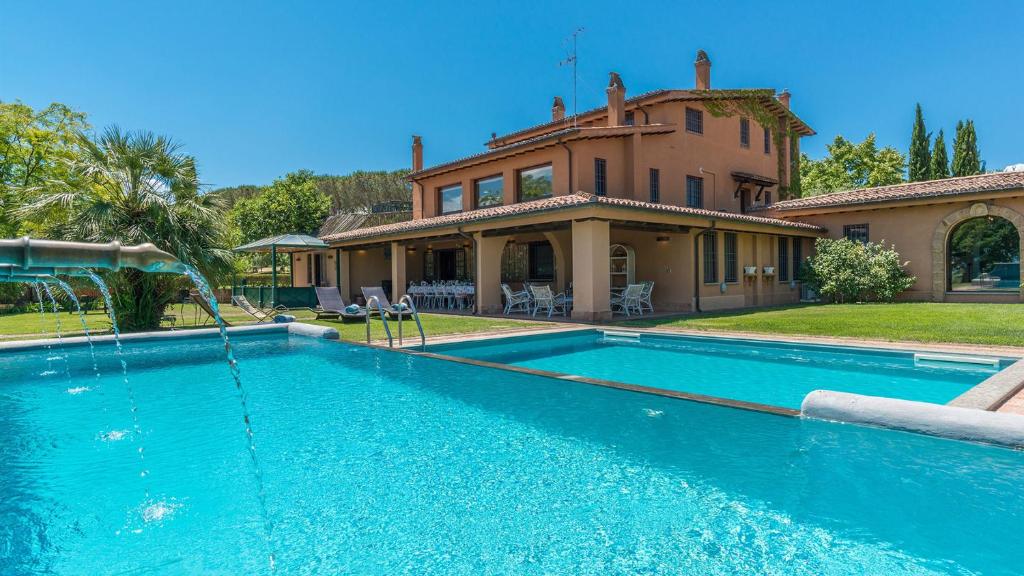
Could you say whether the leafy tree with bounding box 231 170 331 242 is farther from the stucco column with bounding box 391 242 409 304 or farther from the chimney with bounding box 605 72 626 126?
the chimney with bounding box 605 72 626 126

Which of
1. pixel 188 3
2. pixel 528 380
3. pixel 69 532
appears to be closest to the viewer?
pixel 69 532

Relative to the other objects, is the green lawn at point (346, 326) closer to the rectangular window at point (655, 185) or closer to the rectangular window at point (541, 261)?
the rectangular window at point (541, 261)

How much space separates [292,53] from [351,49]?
85.3 inches

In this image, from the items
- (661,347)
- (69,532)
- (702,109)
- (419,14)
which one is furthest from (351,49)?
(69,532)

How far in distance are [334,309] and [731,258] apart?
12.8 metres

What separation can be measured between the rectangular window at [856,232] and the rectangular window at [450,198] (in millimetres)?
14633

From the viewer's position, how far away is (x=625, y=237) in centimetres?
1847

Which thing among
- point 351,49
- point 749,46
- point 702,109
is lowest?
point 702,109

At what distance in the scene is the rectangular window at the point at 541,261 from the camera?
20234mm

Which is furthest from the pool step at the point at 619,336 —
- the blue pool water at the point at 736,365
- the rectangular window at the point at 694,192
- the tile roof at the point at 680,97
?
the tile roof at the point at 680,97

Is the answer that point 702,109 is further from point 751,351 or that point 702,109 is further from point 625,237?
point 751,351

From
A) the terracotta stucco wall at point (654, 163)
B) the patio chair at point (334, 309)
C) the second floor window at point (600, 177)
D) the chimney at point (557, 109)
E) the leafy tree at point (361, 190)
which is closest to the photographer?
the patio chair at point (334, 309)

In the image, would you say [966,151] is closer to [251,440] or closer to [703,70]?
[703,70]

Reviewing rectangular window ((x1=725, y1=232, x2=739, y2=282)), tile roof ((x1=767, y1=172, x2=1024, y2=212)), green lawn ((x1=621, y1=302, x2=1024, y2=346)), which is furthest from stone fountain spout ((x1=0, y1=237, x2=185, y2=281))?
tile roof ((x1=767, y1=172, x2=1024, y2=212))
